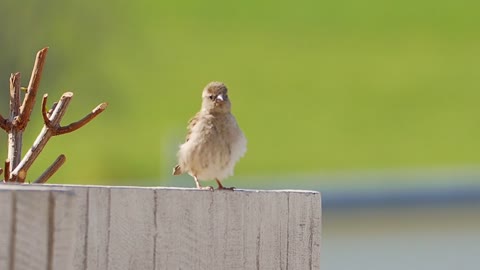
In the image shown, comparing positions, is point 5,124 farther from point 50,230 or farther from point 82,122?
point 50,230

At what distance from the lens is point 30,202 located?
8.54 feet

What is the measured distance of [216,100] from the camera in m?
6.03

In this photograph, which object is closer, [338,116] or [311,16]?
[338,116]

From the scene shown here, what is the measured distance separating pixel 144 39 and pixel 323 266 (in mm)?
17430

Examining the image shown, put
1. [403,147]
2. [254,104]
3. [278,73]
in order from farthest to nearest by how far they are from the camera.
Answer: [278,73], [254,104], [403,147]

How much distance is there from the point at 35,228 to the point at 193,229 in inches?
48.2

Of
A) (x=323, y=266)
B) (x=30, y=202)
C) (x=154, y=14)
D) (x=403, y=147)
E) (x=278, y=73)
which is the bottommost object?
(x=30, y=202)

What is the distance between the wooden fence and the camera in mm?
3631

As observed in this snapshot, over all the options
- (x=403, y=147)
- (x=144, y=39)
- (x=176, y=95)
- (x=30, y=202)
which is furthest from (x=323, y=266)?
(x=144, y=39)

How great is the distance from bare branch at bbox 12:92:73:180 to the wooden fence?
0.60 m

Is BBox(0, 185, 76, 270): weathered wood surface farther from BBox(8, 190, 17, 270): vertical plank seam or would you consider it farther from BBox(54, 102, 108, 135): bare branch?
BBox(54, 102, 108, 135): bare branch

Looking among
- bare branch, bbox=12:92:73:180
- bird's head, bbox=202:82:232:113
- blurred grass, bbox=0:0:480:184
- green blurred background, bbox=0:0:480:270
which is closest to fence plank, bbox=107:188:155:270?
bare branch, bbox=12:92:73:180

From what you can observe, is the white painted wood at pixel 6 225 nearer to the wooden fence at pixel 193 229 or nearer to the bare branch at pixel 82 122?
the wooden fence at pixel 193 229

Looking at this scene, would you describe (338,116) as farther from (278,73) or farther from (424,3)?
(424,3)
